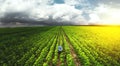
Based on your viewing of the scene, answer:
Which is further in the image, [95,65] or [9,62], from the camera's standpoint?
[9,62]

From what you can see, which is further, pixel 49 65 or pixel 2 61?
pixel 2 61

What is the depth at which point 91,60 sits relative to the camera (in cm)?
1948

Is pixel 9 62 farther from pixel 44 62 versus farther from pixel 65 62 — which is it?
pixel 65 62

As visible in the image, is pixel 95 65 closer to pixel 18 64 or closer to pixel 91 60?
pixel 91 60

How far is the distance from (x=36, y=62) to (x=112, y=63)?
32.0ft

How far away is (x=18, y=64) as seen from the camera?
59.5ft

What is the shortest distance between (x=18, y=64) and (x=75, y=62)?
7228 mm

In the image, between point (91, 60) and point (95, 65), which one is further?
point (91, 60)

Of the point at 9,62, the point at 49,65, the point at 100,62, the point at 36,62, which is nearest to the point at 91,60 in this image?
the point at 100,62

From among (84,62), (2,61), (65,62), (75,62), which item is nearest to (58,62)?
(65,62)

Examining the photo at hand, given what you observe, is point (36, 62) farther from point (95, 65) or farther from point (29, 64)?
point (95, 65)

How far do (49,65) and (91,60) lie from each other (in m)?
5.83

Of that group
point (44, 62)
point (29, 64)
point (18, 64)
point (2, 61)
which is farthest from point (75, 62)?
point (2, 61)

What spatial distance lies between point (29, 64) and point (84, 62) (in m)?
6.95
